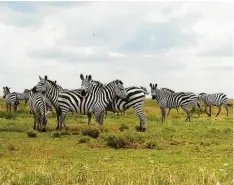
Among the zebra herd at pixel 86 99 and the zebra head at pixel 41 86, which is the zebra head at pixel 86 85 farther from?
the zebra head at pixel 41 86

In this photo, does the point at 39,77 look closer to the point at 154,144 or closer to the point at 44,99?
the point at 44,99

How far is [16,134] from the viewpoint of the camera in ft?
64.7

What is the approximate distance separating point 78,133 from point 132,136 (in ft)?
11.9

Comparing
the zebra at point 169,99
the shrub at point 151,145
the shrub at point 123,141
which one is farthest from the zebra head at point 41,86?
the zebra at point 169,99

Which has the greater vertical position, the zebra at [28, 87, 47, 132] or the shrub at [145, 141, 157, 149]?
the zebra at [28, 87, 47, 132]

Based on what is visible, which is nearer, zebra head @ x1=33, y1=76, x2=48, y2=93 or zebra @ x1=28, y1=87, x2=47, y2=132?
zebra @ x1=28, y1=87, x2=47, y2=132

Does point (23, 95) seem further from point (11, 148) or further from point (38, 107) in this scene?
point (11, 148)

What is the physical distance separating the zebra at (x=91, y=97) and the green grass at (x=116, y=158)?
6.14 feet

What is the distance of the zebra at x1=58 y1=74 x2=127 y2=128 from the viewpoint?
22141 mm

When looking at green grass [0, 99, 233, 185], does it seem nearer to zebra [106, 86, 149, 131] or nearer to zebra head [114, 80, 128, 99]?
zebra [106, 86, 149, 131]

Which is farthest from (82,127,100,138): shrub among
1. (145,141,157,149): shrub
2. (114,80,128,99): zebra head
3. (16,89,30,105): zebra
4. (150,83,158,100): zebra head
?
(16,89,30,105): zebra

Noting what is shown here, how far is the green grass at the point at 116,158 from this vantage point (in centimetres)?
967

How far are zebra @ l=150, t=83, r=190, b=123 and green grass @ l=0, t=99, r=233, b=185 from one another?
8.45 metres

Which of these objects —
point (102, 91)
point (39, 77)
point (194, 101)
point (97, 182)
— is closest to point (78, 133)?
point (102, 91)
